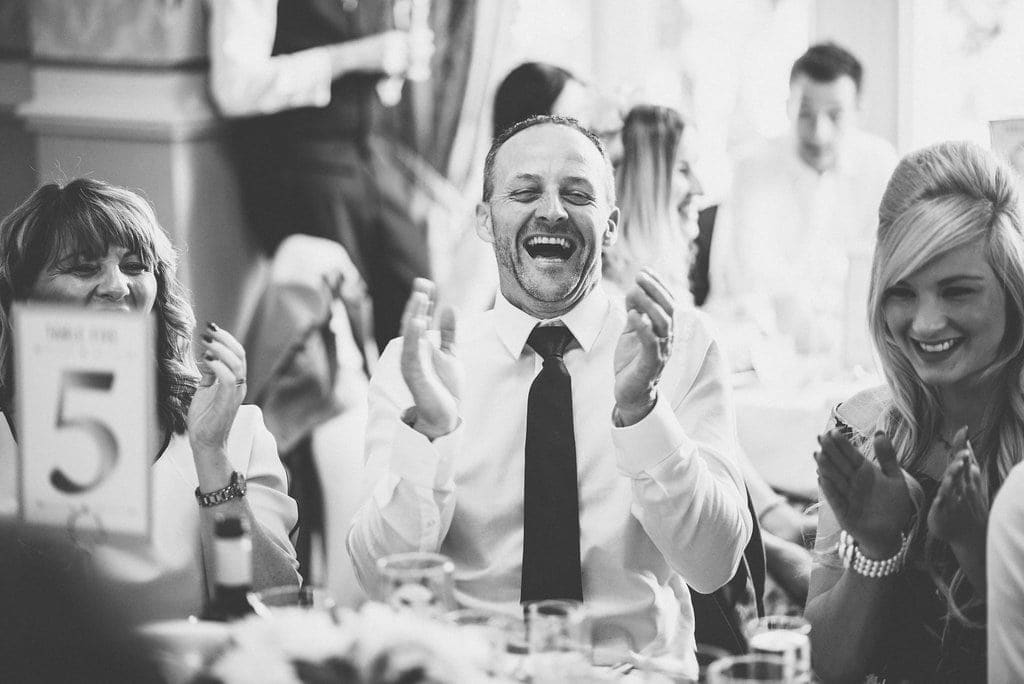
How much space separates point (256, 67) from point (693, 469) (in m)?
2.48

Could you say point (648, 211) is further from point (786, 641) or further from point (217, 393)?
point (786, 641)

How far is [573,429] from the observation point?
2.01 m

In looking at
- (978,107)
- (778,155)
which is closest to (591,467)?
(778,155)

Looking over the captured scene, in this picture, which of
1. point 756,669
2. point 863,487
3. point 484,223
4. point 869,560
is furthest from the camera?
point 484,223

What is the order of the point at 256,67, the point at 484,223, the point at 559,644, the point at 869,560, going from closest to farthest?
the point at 559,644, the point at 869,560, the point at 484,223, the point at 256,67

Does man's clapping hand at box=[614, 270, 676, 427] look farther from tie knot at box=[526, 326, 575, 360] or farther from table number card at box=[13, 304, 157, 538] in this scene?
table number card at box=[13, 304, 157, 538]

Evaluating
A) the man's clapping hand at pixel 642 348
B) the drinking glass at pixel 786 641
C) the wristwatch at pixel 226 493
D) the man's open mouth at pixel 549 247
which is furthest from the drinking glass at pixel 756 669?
the man's open mouth at pixel 549 247

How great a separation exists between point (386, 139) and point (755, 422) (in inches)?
61.6

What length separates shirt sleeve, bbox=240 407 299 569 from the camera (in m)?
2.06

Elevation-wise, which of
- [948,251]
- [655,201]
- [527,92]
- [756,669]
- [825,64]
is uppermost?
[825,64]

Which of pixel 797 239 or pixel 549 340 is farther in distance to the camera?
pixel 797 239

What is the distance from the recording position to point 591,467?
2039mm

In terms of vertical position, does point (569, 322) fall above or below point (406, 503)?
above

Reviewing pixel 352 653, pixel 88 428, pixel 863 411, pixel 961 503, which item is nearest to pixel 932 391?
pixel 863 411
